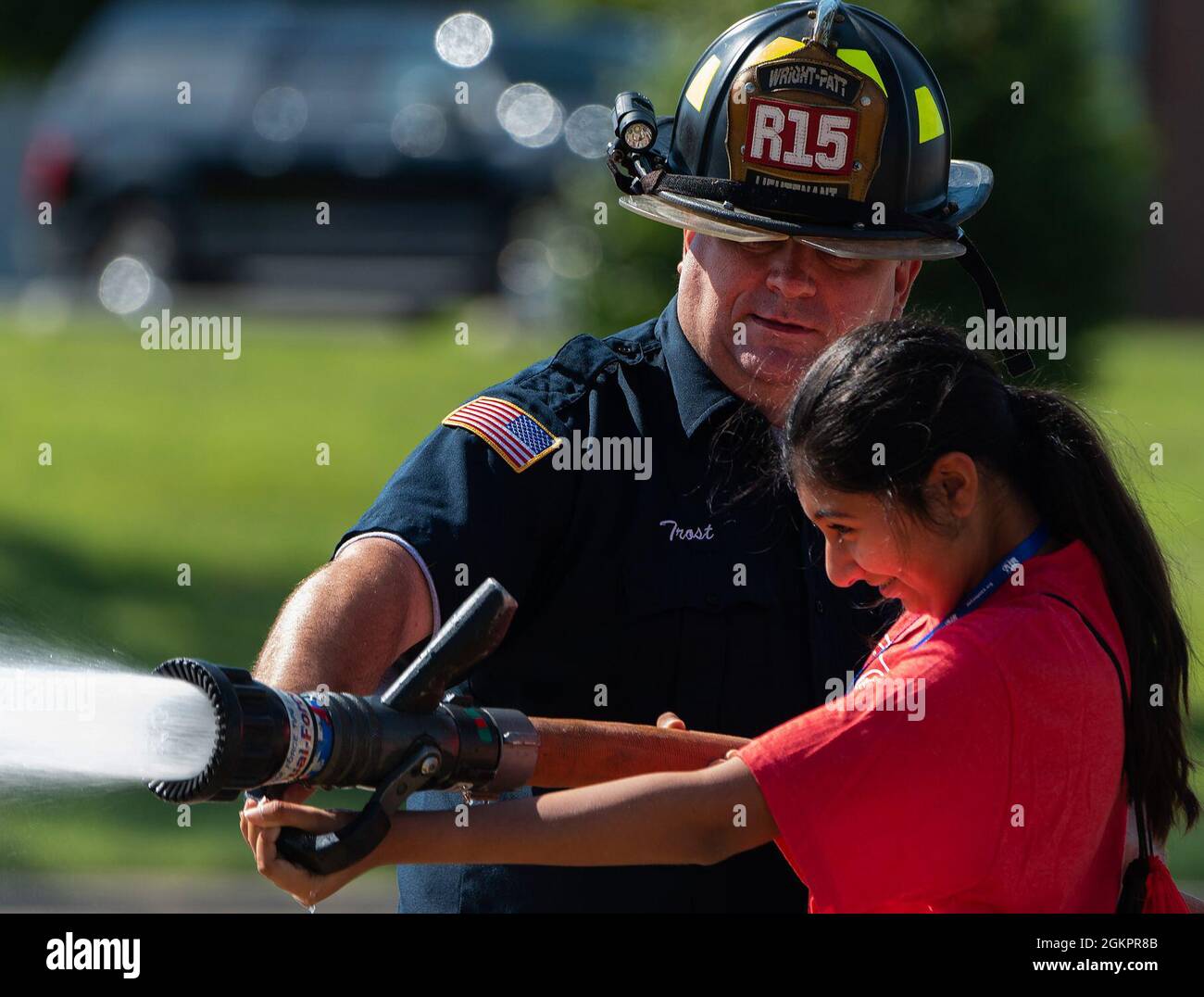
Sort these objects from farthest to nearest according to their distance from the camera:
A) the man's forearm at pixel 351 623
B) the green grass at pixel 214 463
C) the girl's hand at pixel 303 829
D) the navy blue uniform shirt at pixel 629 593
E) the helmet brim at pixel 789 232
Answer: the green grass at pixel 214 463 < the helmet brim at pixel 789 232 < the navy blue uniform shirt at pixel 629 593 < the man's forearm at pixel 351 623 < the girl's hand at pixel 303 829

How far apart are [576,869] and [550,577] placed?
0.46m

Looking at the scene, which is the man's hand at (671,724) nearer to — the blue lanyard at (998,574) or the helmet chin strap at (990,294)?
the blue lanyard at (998,574)

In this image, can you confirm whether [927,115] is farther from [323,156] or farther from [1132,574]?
[323,156]

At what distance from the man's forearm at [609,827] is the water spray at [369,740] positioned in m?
0.06

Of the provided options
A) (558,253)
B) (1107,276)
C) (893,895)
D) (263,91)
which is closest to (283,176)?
(263,91)

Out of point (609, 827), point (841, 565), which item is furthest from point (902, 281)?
point (609, 827)

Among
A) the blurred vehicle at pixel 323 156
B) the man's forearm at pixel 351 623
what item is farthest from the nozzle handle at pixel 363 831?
the blurred vehicle at pixel 323 156

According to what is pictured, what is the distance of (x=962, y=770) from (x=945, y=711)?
75mm

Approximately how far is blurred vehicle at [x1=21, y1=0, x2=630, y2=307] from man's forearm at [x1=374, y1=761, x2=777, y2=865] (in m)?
11.4

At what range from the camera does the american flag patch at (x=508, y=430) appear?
10.2 ft

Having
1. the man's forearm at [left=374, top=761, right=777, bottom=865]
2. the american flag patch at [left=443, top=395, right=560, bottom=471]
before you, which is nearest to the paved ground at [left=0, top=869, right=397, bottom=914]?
the american flag patch at [left=443, top=395, right=560, bottom=471]

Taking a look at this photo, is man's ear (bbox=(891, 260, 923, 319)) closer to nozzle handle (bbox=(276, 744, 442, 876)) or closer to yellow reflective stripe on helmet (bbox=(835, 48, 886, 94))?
yellow reflective stripe on helmet (bbox=(835, 48, 886, 94))

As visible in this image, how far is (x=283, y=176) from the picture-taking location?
1445 centimetres
